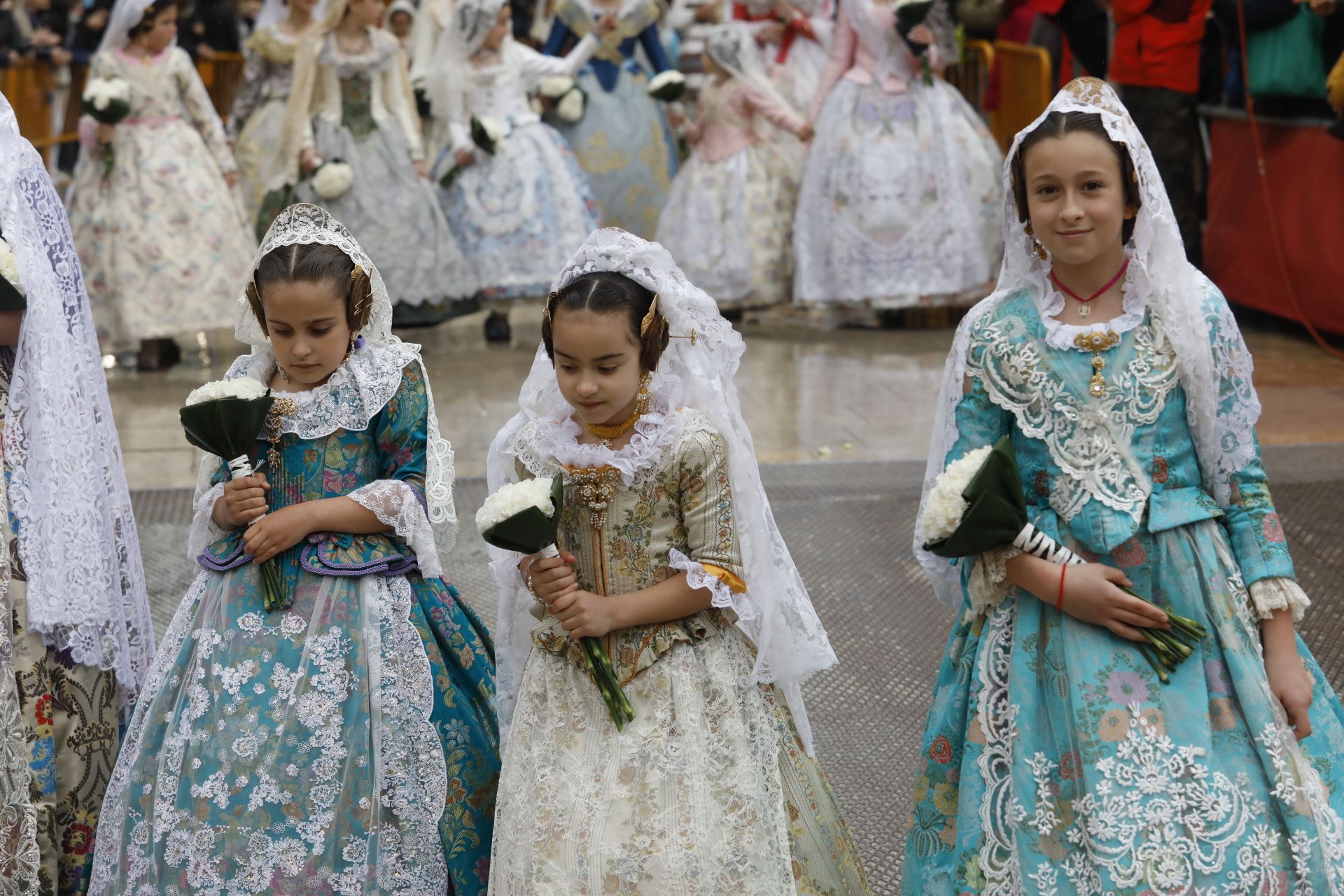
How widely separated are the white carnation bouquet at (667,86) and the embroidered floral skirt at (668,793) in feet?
23.4

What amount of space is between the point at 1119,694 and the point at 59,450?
200 centimetres

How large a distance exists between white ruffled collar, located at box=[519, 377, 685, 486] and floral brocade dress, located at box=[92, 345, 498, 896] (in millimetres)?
329

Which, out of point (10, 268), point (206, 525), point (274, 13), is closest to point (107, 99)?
point (274, 13)

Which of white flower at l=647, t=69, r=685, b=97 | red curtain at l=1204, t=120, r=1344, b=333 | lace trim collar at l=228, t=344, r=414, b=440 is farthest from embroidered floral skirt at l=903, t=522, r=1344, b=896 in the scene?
white flower at l=647, t=69, r=685, b=97

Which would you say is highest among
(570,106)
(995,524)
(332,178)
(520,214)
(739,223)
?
(995,524)

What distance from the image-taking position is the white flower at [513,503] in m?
2.60

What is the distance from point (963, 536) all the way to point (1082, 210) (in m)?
0.60

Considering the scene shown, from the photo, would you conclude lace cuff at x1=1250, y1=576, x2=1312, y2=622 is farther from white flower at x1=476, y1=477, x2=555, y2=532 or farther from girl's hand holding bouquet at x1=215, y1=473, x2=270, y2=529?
girl's hand holding bouquet at x1=215, y1=473, x2=270, y2=529

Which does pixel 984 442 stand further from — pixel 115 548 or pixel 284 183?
pixel 284 183

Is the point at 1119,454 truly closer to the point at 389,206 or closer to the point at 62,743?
the point at 62,743

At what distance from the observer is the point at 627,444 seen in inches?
111

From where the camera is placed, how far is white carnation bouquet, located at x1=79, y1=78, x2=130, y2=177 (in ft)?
25.7
